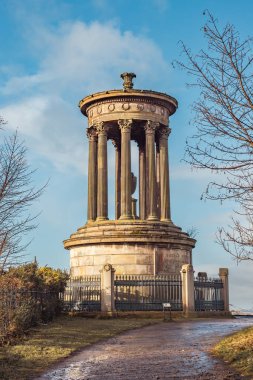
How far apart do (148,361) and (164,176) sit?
2410 centimetres

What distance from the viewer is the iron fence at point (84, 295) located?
98.0 feet

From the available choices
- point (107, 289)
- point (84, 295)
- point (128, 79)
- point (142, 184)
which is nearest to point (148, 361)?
point (107, 289)

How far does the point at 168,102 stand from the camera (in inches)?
1443

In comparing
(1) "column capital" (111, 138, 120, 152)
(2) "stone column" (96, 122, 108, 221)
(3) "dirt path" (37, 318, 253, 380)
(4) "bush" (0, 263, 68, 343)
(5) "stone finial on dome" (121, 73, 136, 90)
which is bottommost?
(3) "dirt path" (37, 318, 253, 380)

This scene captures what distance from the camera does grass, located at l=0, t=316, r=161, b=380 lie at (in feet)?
40.5

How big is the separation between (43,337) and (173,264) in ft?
56.3

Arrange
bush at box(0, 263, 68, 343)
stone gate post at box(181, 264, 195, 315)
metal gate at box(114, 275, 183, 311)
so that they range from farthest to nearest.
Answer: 1. metal gate at box(114, 275, 183, 311)
2. stone gate post at box(181, 264, 195, 315)
3. bush at box(0, 263, 68, 343)

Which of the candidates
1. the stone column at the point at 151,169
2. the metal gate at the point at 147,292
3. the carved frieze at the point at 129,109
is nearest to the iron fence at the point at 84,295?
the metal gate at the point at 147,292

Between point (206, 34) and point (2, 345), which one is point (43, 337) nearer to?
point (2, 345)

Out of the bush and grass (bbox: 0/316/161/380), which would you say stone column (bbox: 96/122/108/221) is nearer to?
the bush

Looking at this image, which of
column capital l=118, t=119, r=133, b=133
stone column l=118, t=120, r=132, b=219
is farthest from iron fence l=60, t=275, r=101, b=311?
column capital l=118, t=119, r=133, b=133

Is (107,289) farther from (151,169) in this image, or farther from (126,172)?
(151,169)

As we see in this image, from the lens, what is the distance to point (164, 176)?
121 feet

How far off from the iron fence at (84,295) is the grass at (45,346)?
708 cm
